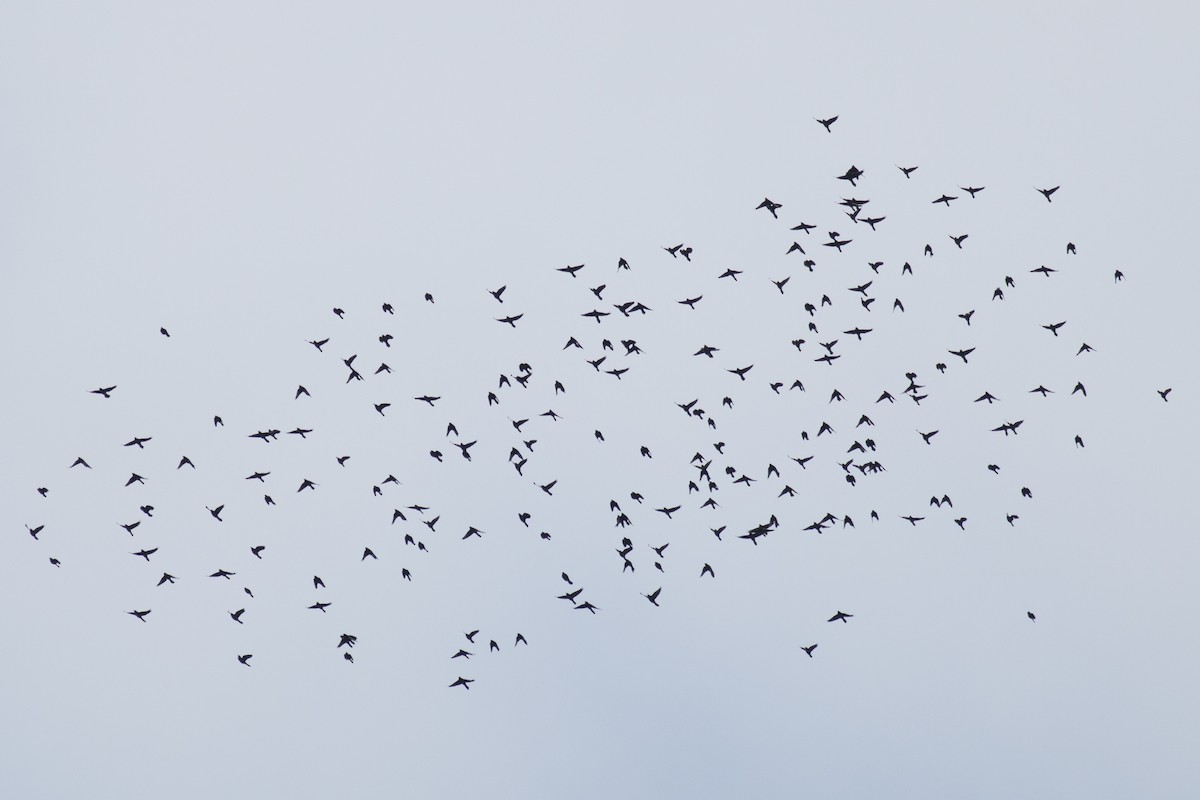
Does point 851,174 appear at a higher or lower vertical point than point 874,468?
higher

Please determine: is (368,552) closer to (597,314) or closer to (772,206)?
(597,314)

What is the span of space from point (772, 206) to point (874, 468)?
14747 millimetres

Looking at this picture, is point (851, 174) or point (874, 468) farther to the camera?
point (874, 468)

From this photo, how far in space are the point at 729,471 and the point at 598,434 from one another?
6.99m

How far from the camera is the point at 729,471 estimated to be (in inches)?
3206

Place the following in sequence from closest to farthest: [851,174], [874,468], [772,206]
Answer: [851,174] → [772,206] → [874,468]

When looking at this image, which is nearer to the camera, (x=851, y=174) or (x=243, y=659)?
(x=851, y=174)

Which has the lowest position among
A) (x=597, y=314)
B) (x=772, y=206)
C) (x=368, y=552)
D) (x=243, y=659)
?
(x=243, y=659)

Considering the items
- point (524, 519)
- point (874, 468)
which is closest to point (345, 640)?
point (524, 519)

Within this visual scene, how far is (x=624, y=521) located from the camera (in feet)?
252

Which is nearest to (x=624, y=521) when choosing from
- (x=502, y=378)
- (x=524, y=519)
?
(x=524, y=519)

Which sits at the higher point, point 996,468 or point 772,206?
point 772,206

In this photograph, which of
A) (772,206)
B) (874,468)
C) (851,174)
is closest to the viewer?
(851,174)

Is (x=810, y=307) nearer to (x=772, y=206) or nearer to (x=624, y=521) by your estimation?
(x=772, y=206)
